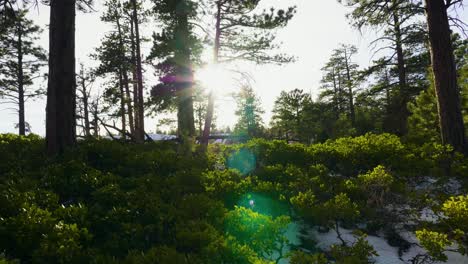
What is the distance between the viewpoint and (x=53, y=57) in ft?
24.1

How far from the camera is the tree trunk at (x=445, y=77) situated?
24.6ft

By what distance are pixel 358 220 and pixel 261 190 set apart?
5.87 ft

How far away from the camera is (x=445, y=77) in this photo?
7.52 meters

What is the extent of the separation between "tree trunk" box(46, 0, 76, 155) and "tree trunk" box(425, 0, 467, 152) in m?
8.79

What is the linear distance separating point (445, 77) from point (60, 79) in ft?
30.0

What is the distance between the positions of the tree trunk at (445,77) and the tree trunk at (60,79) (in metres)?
8.79

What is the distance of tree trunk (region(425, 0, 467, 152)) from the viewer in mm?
7496

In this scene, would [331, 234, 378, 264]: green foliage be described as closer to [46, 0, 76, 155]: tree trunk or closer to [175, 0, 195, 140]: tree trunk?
[46, 0, 76, 155]: tree trunk

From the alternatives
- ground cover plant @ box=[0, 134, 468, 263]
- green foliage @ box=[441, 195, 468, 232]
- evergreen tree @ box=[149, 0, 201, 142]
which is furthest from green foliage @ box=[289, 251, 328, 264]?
evergreen tree @ box=[149, 0, 201, 142]

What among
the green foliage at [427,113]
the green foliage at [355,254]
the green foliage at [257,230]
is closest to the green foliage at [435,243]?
the green foliage at [355,254]

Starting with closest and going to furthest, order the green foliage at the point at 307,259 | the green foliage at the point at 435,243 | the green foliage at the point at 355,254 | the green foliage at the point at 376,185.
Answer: the green foliage at the point at 307,259 < the green foliage at the point at 355,254 < the green foliage at the point at 435,243 < the green foliage at the point at 376,185

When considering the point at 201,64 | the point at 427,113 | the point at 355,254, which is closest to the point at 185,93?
the point at 201,64

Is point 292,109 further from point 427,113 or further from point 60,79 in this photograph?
point 60,79

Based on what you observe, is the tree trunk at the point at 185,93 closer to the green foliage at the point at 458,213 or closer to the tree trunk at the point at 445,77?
the tree trunk at the point at 445,77
